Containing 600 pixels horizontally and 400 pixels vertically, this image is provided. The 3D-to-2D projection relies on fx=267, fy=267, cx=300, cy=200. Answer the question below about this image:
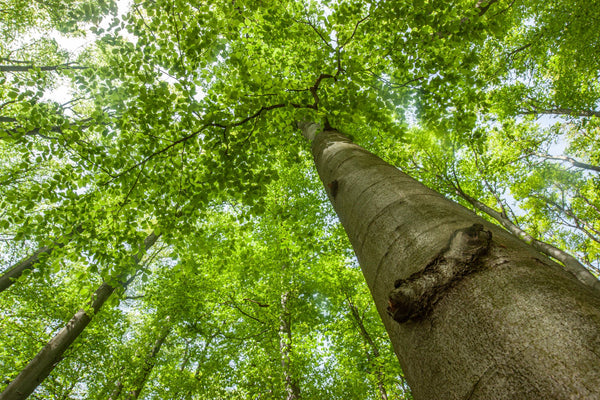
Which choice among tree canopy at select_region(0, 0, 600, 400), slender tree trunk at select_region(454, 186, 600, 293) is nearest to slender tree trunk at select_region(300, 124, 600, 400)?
tree canopy at select_region(0, 0, 600, 400)

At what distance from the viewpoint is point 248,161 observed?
2979 millimetres

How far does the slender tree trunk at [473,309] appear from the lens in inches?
→ 19.4

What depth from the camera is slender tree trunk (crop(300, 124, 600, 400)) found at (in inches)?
19.4

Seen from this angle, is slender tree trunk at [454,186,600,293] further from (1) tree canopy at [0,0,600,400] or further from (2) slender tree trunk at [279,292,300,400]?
(2) slender tree trunk at [279,292,300,400]

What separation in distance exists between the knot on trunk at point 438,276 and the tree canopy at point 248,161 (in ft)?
7.06

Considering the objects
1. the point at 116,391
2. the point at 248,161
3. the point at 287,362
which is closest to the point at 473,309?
the point at 248,161

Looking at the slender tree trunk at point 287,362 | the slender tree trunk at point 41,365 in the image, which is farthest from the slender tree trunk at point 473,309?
the slender tree trunk at point 287,362

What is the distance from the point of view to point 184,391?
22.1ft

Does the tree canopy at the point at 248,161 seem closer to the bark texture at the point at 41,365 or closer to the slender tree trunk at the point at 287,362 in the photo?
the slender tree trunk at the point at 287,362

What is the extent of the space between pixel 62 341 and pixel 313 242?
6029 mm

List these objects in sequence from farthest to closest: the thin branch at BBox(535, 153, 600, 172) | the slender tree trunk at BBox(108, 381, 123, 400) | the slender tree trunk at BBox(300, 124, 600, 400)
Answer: the thin branch at BBox(535, 153, 600, 172) < the slender tree trunk at BBox(108, 381, 123, 400) < the slender tree trunk at BBox(300, 124, 600, 400)

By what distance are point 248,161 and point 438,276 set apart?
8.20 feet

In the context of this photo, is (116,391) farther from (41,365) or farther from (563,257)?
(563,257)

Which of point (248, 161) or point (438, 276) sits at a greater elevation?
point (248, 161)
